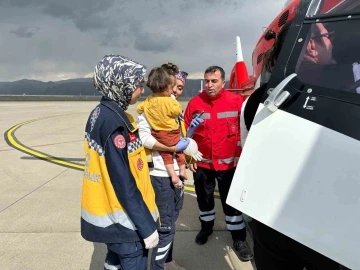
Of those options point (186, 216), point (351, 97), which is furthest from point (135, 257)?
point (186, 216)

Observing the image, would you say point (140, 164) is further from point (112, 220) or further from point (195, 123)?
point (195, 123)

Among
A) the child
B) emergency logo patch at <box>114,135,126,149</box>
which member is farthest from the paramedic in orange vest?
the child

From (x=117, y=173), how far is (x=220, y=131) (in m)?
1.70

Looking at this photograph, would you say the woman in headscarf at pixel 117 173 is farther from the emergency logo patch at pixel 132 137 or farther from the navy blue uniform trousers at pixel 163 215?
the navy blue uniform trousers at pixel 163 215

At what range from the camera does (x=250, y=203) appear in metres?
1.41

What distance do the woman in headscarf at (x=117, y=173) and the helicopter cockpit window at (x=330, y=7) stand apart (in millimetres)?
972

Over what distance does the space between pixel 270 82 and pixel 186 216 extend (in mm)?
2955

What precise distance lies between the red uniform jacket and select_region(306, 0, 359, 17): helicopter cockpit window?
5.63 ft

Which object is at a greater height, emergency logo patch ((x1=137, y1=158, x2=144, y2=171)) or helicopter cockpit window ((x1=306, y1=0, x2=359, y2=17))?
helicopter cockpit window ((x1=306, y1=0, x2=359, y2=17))

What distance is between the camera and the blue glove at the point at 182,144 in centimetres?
253

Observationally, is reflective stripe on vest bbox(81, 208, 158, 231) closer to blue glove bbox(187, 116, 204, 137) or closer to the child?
the child

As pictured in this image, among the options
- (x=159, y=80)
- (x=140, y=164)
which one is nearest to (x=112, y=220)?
(x=140, y=164)

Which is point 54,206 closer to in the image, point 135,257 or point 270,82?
point 135,257

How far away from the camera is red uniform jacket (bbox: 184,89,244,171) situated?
3.20m
